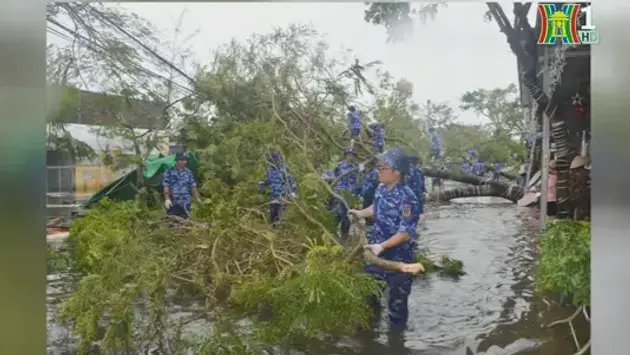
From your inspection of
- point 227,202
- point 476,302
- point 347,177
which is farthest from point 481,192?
point 227,202

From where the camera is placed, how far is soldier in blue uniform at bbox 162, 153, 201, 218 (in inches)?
113

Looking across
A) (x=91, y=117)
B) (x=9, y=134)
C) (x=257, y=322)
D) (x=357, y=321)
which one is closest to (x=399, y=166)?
(x=357, y=321)

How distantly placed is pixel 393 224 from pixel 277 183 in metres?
0.58

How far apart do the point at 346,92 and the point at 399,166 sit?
426mm

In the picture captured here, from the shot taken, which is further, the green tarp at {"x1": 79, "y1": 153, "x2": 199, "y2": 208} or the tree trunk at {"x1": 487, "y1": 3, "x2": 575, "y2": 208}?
the green tarp at {"x1": 79, "y1": 153, "x2": 199, "y2": 208}

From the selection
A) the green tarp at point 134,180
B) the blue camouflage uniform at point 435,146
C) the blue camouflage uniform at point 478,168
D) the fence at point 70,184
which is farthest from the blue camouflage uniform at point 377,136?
the fence at point 70,184

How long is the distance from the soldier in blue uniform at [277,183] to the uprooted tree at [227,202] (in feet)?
0.11

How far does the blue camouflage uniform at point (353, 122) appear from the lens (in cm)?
283

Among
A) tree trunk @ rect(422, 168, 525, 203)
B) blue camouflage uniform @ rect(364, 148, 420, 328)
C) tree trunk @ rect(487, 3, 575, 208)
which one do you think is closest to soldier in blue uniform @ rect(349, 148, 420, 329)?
blue camouflage uniform @ rect(364, 148, 420, 328)

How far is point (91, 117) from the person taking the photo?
286cm

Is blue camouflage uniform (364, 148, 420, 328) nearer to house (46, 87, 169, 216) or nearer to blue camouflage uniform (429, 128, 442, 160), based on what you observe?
blue camouflage uniform (429, 128, 442, 160)

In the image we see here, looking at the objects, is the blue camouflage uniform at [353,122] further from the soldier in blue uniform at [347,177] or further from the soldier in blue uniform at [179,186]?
the soldier in blue uniform at [179,186]

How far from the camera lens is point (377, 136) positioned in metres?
2.83

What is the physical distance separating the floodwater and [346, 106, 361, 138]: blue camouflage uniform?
0.50 m
